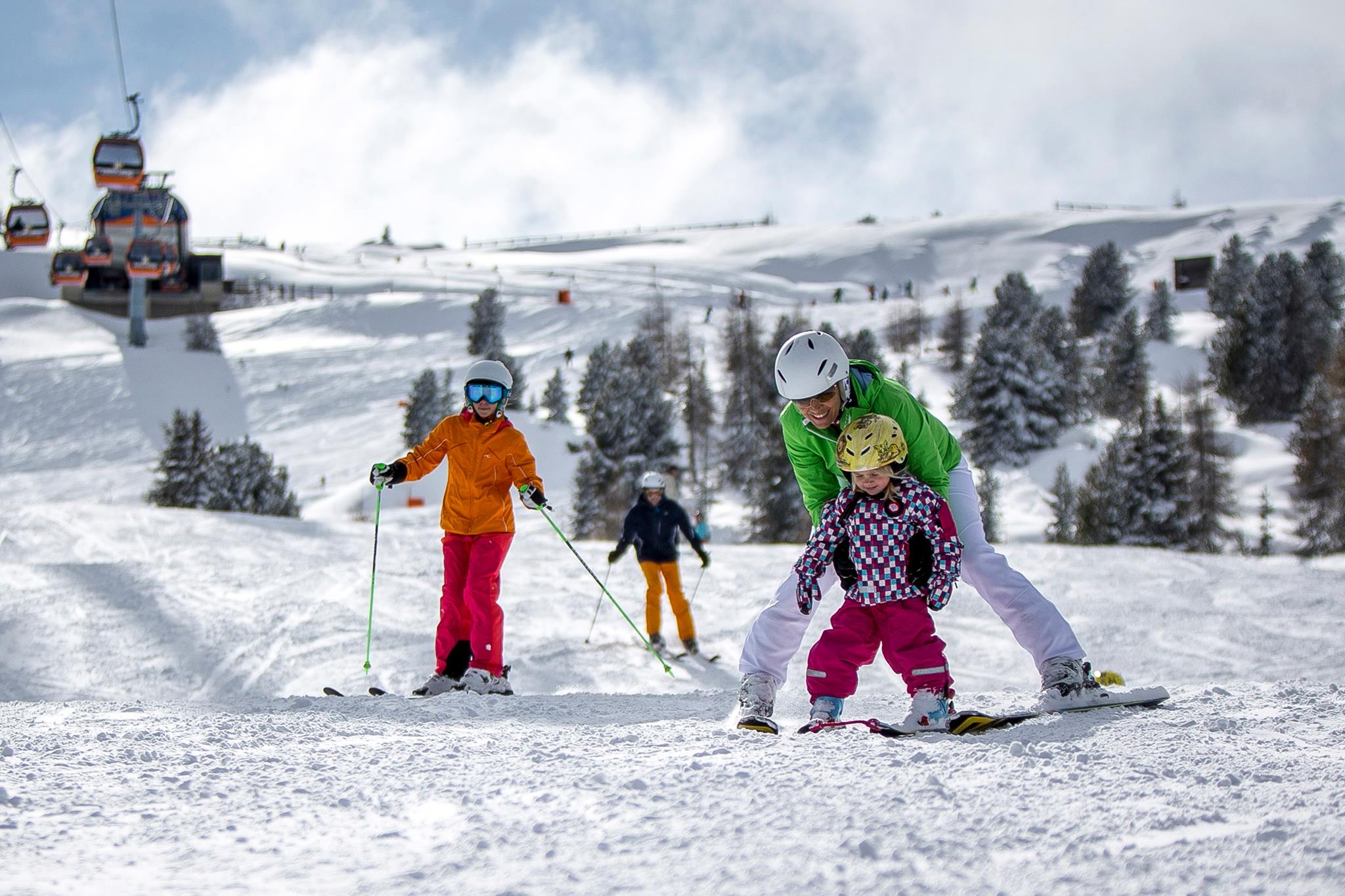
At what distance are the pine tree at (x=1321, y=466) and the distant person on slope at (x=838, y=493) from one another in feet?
89.5

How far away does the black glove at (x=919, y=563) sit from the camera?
3.75 meters

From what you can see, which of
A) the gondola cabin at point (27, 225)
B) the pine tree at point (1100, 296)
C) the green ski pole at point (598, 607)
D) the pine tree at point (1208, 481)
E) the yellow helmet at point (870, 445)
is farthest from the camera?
the pine tree at point (1100, 296)

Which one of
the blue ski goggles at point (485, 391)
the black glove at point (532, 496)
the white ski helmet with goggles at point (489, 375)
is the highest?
the white ski helmet with goggles at point (489, 375)

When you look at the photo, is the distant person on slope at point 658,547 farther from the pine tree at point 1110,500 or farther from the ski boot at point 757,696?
the pine tree at point 1110,500

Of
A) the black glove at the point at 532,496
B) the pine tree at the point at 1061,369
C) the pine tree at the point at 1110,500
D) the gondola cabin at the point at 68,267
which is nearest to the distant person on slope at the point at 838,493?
the black glove at the point at 532,496

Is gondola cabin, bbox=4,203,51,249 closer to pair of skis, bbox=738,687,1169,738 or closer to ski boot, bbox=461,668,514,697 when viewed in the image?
ski boot, bbox=461,668,514,697

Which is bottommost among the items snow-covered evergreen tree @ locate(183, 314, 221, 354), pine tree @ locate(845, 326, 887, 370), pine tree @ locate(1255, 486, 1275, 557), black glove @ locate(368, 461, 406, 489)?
pine tree @ locate(1255, 486, 1275, 557)

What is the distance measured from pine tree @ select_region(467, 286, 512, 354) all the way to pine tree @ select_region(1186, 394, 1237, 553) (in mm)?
29182

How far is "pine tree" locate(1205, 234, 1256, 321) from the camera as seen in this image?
5784cm

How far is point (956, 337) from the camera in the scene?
52.0 meters

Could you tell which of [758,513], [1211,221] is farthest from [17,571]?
[1211,221]

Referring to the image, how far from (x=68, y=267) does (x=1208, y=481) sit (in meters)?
38.1

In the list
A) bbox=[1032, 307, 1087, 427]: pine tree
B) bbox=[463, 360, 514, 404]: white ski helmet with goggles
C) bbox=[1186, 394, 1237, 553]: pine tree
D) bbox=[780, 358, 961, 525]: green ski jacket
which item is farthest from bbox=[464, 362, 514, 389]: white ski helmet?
bbox=[1032, 307, 1087, 427]: pine tree

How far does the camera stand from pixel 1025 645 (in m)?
3.99
